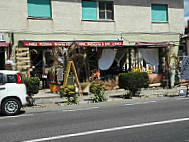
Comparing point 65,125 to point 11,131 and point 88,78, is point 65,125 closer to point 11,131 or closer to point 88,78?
point 11,131

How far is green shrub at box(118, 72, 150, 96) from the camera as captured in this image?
14578 millimetres

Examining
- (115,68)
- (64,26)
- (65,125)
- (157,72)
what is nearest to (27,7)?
(64,26)

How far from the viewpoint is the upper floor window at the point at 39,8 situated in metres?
17.6

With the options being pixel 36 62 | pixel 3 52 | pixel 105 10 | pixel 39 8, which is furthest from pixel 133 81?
pixel 3 52

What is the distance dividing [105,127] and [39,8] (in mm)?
12384

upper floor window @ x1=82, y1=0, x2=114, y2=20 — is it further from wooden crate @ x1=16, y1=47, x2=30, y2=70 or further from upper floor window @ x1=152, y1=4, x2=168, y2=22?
wooden crate @ x1=16, y1=47, x2=30, y2=70

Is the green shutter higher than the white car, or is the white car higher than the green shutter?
the green shutter

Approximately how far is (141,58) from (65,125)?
513 inches

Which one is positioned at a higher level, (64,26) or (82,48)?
(64,26)

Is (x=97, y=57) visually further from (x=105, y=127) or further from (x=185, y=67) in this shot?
(x=105, y=127)

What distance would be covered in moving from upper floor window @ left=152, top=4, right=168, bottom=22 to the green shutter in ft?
15.4

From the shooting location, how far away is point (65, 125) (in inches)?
308

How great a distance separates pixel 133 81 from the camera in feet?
47.8

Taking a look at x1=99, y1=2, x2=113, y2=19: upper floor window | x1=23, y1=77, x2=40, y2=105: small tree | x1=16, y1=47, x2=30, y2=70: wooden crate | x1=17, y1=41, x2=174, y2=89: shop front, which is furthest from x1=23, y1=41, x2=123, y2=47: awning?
x1=23, y1=77, x2=40, y2=105: small tree
